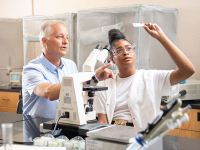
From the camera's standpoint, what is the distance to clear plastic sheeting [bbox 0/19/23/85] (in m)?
4.65

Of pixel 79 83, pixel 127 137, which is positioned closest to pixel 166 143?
pixel 127 137

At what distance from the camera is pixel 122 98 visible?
1959 millimetres

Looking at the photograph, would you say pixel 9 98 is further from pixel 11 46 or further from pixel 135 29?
pixel 135 29

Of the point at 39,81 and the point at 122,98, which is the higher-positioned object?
the point at 39,81

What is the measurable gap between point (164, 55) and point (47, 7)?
2.34m

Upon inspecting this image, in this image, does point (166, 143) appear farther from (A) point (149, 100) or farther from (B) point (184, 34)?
(B) point (184, 34)

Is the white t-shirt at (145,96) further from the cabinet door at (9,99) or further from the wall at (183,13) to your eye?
the cabinet door at (9,99)

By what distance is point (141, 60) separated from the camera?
301 cm

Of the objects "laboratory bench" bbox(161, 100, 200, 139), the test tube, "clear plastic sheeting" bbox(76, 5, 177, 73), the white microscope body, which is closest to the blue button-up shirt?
the white microscope body

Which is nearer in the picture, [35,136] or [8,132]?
[8,132]

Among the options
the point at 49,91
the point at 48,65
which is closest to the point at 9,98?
the point at 48,65

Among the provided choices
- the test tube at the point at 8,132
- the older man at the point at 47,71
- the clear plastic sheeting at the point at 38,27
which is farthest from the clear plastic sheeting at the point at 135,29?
the test tube at the point at 8,132

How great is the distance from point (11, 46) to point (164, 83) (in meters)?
3.63

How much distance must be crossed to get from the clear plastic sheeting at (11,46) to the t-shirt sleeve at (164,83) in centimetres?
343
